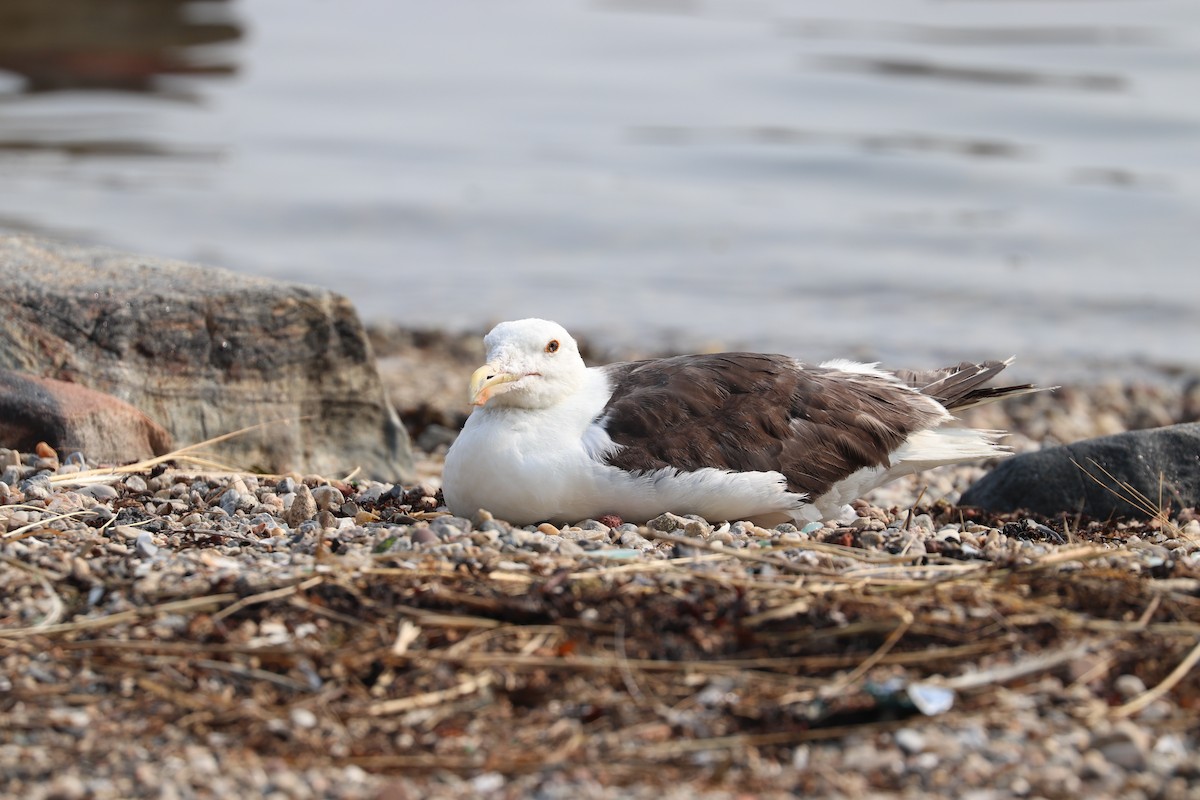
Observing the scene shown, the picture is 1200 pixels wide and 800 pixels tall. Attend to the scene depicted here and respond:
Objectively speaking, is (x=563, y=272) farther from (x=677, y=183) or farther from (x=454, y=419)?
(x=454, y=419)

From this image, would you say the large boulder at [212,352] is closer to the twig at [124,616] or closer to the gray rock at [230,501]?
the gray rock at [230,501]

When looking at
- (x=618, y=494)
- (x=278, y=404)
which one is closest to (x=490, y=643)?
(x=618, y=494)

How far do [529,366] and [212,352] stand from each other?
2307 millimetres

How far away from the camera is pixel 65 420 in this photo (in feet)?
22.2

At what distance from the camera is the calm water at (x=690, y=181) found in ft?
45.2

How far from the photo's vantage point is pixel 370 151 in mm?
19188

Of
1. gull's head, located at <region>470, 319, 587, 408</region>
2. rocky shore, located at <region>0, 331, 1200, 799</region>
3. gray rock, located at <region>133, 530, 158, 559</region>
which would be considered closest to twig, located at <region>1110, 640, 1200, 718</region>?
rocky shore, located at <region>0, 331, 1200, 799</region>

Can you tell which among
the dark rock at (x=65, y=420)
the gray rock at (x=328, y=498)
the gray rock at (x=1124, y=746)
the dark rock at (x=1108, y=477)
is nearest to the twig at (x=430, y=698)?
the gray rock at (x=1124, y=746)

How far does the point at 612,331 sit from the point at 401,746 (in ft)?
30.5

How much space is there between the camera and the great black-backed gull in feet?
19.2

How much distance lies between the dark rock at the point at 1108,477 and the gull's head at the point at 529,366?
2.10 metres

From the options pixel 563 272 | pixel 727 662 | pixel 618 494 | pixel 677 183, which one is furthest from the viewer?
pixel 677 183

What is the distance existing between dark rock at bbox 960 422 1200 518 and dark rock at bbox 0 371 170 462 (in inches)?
152

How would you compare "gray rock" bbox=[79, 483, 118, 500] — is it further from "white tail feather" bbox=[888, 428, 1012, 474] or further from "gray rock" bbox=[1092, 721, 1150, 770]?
"gray rock" bbox=[1092, 721, 1150, 770]
